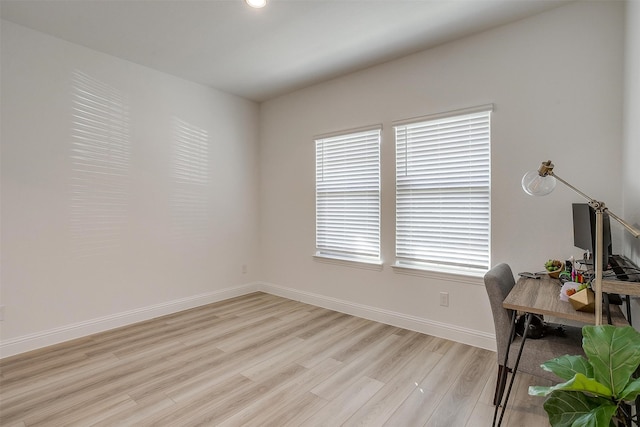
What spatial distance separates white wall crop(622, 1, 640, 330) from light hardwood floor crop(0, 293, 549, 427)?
114 centimetres

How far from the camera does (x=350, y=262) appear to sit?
12.7 feet

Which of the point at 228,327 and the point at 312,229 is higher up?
the point at 312,229

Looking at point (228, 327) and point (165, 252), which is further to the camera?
point (165, 252)

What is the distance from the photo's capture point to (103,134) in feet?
11.0

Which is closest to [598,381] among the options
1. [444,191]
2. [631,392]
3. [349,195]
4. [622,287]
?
[631,392]

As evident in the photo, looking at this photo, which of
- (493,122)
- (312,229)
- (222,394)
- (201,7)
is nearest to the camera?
(222,394)

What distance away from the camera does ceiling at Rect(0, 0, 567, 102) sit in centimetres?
254

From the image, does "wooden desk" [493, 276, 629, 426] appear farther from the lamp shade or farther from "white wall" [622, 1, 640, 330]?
the lamp shade

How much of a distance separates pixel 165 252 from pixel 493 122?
3.76 m

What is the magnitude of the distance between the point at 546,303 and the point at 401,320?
1.81m

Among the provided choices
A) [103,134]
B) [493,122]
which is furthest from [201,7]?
[493,122]

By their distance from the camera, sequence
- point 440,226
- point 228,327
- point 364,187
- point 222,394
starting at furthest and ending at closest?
1. point 364,187
2. point 228,327
3. point 440,226
4. point 222,394

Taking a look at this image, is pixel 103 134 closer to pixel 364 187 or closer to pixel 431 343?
pixel 364 187

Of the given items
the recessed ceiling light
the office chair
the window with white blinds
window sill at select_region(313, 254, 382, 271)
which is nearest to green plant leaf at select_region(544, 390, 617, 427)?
the office chair
